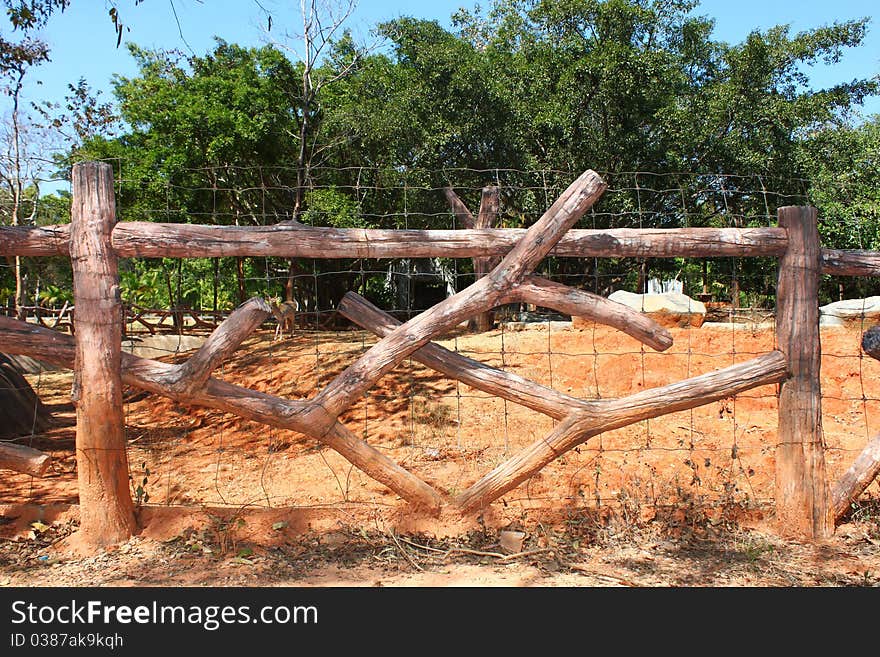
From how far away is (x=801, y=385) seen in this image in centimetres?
419

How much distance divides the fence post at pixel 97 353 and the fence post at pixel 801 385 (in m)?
3.88

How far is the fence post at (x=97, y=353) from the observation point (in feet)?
12.5

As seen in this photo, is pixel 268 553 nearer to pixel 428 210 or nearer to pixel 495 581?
pixel 495 581

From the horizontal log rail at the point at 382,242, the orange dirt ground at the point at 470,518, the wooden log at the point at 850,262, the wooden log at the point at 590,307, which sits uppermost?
the horizontal log rail at the point at 382,242

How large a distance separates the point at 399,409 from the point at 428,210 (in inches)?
319

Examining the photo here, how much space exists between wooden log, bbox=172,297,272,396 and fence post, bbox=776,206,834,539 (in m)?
3.07

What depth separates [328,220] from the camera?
1269 centimetres

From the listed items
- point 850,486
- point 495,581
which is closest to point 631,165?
point 850,486

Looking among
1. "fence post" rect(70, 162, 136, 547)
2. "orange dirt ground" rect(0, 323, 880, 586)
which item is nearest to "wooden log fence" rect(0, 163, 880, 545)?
"fence post" rect(70, 162, 136, 547)

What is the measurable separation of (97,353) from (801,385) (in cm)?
407

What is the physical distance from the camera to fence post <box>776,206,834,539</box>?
416 centimetres

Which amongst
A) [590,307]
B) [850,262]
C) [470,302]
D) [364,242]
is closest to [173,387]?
[364,242]

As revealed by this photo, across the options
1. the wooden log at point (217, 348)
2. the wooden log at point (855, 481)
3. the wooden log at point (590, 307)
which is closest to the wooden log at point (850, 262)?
the wooden log at point (855, 481)

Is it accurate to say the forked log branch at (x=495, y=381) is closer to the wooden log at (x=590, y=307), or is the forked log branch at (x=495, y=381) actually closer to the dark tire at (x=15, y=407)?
the wooden log at (x=590, y=307)
